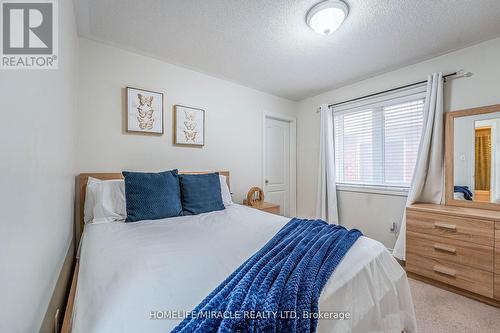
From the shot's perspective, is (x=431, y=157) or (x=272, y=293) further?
(x=431, y=157)

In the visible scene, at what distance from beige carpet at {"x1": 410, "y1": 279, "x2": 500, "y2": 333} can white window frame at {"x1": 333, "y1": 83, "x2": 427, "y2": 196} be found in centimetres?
114

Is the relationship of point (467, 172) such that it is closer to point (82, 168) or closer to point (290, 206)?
point (290, 206)

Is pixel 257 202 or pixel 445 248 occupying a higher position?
pixel 257 202

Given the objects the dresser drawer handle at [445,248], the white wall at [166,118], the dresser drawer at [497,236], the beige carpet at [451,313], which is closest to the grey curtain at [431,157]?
the dresser drawer handle at [445,248]

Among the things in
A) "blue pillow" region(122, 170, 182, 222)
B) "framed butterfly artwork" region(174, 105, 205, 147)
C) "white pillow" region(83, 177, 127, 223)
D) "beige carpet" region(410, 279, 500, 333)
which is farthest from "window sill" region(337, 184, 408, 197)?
"white pillow" region(83, 177, 127, 223)

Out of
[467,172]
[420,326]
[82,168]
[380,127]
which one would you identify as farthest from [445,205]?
[82,168]

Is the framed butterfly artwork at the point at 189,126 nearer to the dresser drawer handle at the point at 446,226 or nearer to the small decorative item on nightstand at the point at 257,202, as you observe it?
the small decorative item on nightstand at the point at 257,202

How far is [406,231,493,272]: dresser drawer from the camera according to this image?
6.01ft

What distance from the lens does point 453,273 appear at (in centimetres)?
198

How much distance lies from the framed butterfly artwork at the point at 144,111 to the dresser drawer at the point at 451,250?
120 inches

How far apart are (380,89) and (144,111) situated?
9.96 feet

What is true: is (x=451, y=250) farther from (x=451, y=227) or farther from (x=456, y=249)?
(x=451, y=227)

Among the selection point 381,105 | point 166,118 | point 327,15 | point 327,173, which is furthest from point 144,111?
point 381,105

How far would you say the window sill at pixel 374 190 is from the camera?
2730 mm
